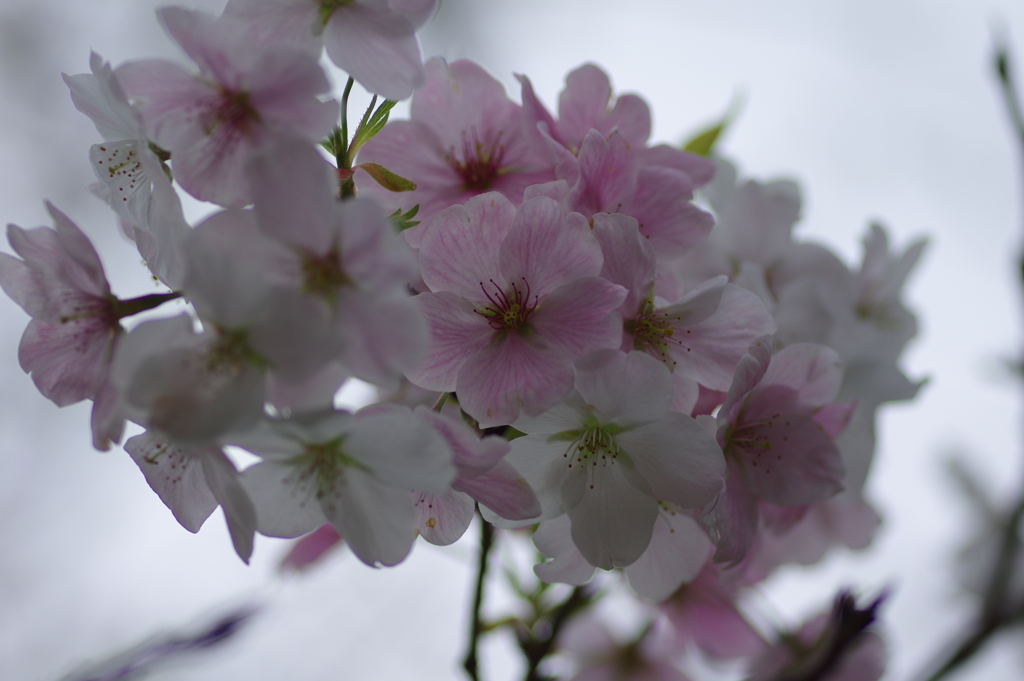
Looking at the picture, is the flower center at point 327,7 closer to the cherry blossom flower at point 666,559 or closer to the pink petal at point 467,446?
the pink petal at point 467,446

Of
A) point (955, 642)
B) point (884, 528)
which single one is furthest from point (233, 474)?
point (955, 642)

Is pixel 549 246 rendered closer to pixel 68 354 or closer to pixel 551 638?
pixel 68 354

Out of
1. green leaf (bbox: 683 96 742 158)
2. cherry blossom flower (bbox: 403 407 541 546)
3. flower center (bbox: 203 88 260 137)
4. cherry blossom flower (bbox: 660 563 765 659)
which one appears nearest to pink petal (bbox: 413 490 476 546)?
cherry blossom flower (bbox: 403 407 541 546)

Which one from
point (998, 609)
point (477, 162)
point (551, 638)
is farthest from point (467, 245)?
point (998, 609)

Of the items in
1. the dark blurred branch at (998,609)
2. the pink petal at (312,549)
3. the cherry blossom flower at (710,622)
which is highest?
the dark blurred branch at (998,609)

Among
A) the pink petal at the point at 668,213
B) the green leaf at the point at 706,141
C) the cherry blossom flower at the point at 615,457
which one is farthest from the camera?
the green leaf at the point at 706,141

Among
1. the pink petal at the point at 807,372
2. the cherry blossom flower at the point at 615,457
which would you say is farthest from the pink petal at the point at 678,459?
the pink petal at the point at 807,372
